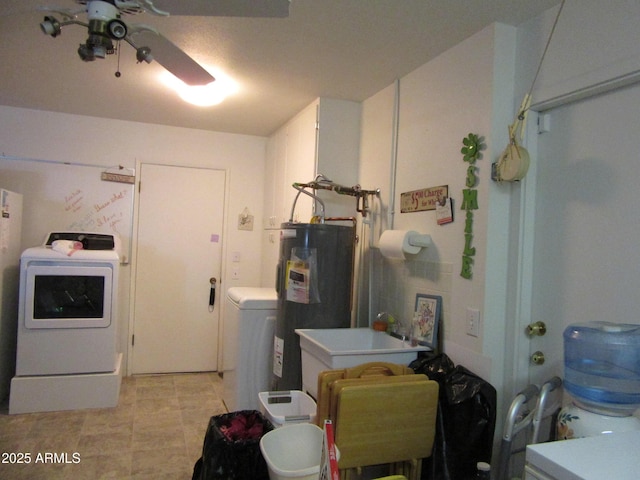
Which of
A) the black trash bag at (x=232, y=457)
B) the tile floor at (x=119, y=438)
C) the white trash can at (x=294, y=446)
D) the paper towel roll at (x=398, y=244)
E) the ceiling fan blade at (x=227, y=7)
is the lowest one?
the tile floor at (x=119, y=438)

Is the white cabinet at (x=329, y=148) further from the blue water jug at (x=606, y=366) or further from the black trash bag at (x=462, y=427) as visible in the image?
the blue water jug at (x=606, y=366)

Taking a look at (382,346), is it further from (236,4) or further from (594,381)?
(236,4)

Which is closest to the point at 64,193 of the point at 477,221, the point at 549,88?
the point at 477,221

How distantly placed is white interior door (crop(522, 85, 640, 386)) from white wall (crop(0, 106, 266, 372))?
309cm

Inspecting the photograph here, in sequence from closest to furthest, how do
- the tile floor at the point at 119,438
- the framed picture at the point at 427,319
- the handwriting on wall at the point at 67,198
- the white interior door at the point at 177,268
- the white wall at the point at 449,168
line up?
the white wall at the point at 449,168 → the framed picture at the point at 427,319 → the tile floor at the point at 119,438 → the handwriting on wall at the point at 67,198 → the white interior door at the point at 177,268

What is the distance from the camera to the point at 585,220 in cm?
175

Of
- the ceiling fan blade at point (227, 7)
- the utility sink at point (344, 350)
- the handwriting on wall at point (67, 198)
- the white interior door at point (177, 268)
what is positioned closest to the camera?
the ceiling fan blade at point (227, 7)

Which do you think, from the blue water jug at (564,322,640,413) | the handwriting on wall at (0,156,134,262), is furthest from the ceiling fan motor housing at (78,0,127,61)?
the handwriting on wall at (0,156,134,262)

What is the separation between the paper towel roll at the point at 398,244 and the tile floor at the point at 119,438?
1754 millimetres

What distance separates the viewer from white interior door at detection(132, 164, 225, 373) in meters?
4.18

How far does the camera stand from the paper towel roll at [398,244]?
2.38m

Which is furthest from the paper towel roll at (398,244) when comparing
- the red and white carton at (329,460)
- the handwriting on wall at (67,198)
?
the handwriting on wall at (67,198)

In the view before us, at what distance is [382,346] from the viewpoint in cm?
261

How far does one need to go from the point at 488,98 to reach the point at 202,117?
264 cm
